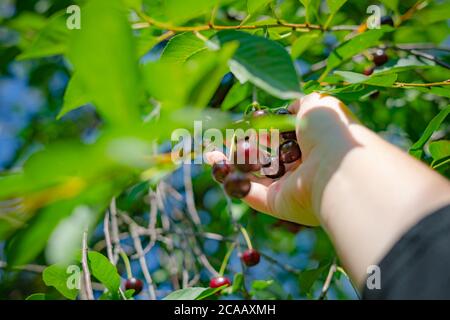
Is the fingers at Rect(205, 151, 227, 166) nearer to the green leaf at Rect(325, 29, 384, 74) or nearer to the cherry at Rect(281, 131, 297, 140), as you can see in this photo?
the cherry at Rect(281, 131, 297, 140)

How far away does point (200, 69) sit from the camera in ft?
1.87

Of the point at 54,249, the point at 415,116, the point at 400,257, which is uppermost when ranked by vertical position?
the point at 54,249

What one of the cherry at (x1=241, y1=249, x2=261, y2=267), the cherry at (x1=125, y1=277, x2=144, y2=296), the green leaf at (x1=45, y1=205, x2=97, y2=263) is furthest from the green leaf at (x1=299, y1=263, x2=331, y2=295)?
the green leaf at (x1=45, y1=205, x2=97, y2=263)

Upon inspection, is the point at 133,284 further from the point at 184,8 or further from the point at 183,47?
the point at 184,8

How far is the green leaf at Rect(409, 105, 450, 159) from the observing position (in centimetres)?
113

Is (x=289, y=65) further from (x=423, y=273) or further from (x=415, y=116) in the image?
(x=415, y=116)

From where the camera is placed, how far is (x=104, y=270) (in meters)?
1.26

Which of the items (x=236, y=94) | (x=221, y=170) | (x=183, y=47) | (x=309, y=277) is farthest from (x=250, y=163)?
(x=309, y=277)

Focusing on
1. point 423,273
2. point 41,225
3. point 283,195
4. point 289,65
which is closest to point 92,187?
point 41,225

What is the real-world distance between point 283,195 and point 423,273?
0.48 metres

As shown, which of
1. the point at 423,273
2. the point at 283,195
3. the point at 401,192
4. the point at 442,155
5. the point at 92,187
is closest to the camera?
the point at 92,187

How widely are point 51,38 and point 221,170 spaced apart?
42 centimetres

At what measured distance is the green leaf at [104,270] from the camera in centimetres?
124

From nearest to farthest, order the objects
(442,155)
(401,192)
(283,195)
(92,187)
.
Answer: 1. (92,187)
2. (401,192)
3. (283,195)
4. (442,155)
